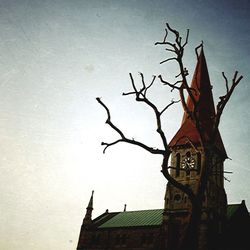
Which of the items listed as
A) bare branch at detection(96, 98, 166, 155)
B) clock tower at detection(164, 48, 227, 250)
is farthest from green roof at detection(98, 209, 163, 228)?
bare branch at detection(96, 98, 166, 155)

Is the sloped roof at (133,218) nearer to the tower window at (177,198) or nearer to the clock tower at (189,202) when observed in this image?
the clock tower at (189,202)

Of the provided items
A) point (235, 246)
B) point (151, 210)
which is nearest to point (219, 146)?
point (235, 246)

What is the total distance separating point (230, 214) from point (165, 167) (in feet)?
117

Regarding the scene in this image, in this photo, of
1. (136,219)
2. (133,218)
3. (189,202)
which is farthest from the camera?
(133,218)

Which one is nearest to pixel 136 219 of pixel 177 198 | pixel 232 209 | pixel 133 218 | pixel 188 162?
pixel 133 218

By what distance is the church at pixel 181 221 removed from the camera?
37.1m

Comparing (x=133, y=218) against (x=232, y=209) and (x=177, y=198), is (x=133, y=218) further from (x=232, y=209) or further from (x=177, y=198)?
(x=232, y=209)

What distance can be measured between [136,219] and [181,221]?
41.6 ft

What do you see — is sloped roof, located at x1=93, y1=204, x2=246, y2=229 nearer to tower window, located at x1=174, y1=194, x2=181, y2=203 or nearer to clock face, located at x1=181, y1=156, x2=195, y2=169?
tower window, located at x1=174, y1=194, x2=181, y2=203

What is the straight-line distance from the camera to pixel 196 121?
11.5 m

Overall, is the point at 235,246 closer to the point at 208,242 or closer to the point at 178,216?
Result: the point at 208,242

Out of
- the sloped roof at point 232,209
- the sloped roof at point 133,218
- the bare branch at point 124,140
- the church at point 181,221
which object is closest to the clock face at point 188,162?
the church at point 181,221

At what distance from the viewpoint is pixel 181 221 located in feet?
126

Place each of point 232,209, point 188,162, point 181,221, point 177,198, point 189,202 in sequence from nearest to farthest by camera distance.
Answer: point 181,221, point 189,202, point 177,198, point 188,162, point 232,209
